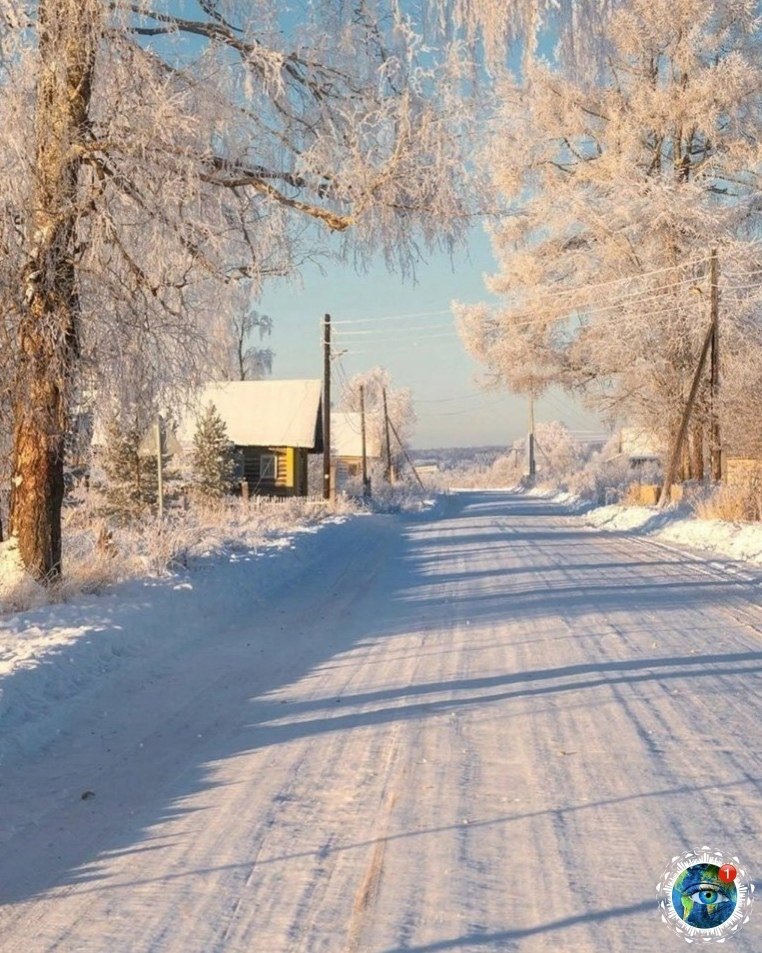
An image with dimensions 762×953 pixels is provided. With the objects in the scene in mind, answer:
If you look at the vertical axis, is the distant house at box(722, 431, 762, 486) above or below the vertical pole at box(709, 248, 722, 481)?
below

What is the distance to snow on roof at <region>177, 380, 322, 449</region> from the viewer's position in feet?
145

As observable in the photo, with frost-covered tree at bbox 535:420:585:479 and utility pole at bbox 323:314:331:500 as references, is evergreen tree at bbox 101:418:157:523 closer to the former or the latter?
utility pole at bbox 323:314:331:500

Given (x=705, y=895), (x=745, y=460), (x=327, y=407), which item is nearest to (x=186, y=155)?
(x=705, y=895)

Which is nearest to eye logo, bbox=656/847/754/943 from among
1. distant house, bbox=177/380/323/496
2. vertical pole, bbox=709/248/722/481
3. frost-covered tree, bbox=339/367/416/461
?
vertical pole, bbox=709/248/722/481

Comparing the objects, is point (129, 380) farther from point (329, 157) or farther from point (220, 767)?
point (220, 767)

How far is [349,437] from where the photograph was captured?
89.2 metres

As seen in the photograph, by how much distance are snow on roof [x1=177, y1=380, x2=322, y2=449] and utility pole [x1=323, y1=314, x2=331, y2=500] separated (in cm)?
763

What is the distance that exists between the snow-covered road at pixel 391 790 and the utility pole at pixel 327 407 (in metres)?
25.6

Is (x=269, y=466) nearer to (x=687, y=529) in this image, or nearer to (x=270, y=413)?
(x=270, y=413)

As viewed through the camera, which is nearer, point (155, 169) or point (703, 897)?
point (703, 897)

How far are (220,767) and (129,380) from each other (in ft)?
19.4

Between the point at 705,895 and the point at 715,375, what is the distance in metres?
27.4

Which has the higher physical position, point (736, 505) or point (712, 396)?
point (712, 396)

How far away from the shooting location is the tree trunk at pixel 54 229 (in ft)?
31.5
